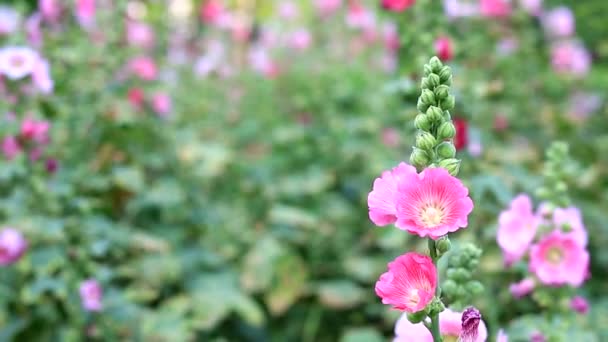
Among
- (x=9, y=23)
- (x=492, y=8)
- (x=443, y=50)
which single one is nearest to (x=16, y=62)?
(x=9, y=23)

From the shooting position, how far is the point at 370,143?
3723 millimetres

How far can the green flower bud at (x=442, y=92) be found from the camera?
3.58ft

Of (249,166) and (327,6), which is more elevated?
(327,6)

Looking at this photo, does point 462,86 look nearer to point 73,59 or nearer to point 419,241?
point 419,241

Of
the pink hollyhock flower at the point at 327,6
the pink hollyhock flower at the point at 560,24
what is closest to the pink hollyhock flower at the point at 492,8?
the pink hollyhock flower at the point at 560,24

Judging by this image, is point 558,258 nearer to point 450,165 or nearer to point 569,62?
point 450,165

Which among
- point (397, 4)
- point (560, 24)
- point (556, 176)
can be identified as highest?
point (560, 24)

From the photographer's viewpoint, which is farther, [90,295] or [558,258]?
[90,295]

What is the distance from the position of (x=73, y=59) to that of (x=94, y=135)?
2.14ft

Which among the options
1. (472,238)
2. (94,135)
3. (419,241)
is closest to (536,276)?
(472,238)

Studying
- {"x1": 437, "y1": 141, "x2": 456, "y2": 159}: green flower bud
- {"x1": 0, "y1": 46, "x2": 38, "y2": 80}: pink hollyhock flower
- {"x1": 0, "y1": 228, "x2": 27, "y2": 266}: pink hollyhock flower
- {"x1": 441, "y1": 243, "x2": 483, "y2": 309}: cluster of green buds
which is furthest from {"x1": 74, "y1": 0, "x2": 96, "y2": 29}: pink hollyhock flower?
{"x1": 437, "y1": 141, "x2": 456, "y2": 159}: green flower bud

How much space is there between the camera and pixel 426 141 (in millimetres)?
1092

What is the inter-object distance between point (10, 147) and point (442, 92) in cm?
193

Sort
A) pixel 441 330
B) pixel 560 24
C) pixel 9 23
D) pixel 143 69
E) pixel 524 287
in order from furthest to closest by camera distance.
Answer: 1. pixel 560 24
2. pixel 143 69
3. pixel 9 23
4. pixel 524 287
5. pixel 441 330
